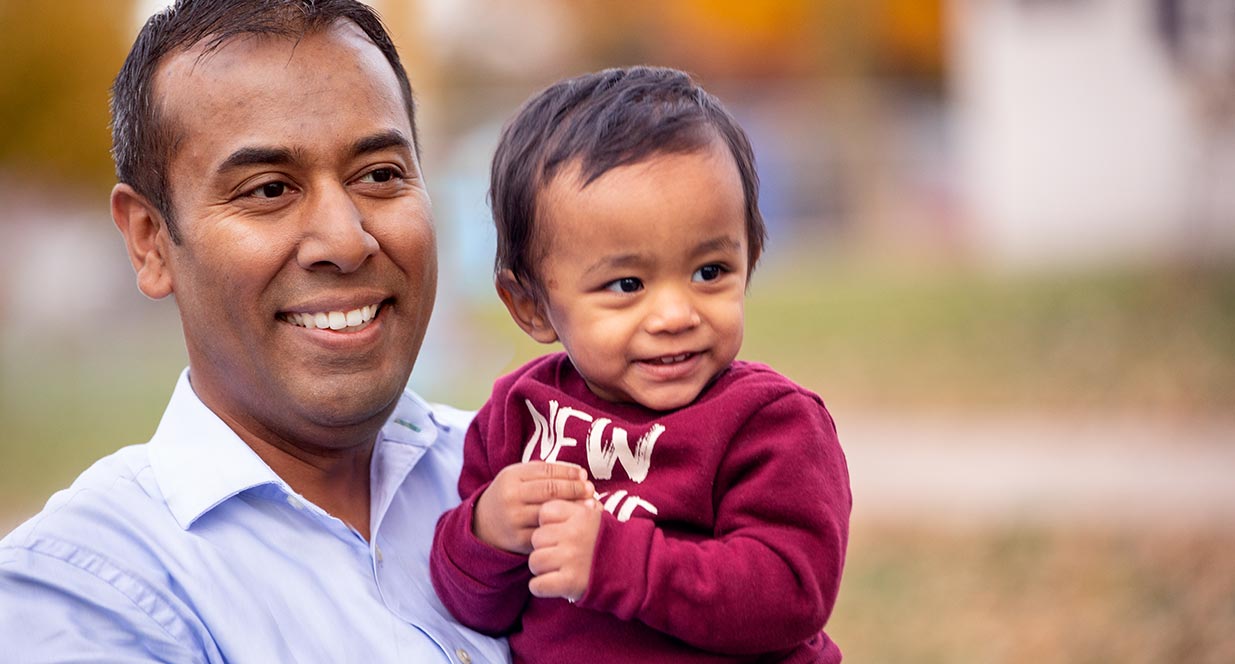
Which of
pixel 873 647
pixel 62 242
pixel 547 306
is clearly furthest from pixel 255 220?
pixel 62 242

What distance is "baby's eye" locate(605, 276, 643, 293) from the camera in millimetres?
2197

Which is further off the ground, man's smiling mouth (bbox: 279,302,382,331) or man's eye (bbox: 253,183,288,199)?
man's eye (bbox: 253,183,288,199)

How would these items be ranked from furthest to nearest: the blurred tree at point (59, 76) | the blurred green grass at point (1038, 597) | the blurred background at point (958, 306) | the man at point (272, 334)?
the blurred tree at point (59, 76)
the blurred background at point (958, 306)
the blurred green grass at point (1038, 597)
the man at point (272, 334)

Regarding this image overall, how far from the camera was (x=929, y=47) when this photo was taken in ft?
76.4

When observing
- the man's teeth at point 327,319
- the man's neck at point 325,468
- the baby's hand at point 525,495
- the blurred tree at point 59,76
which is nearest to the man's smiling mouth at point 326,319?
the man's teeth at point 327,319

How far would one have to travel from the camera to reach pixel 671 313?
213 cm

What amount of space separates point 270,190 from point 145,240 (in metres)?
0.32

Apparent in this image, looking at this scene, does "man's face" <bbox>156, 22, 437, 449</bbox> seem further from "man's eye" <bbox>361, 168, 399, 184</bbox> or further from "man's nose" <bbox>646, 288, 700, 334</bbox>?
"man's nose" <bbox>646, 288, 700, 334</bbox>

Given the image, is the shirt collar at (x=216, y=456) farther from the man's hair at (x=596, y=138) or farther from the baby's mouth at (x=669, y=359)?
the baby's mouth at (x=669, y=359)

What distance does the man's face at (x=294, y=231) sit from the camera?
7.45 ft

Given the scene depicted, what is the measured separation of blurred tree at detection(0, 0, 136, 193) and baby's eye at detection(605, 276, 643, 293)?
9.05m

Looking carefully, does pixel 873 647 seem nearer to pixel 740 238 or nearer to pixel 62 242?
pixel 740 238

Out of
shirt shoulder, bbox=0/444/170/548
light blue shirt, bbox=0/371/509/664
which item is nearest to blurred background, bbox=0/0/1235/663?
light blue shirt, bbox=0/371/509/664

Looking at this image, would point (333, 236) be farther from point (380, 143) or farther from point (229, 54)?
point (229, 54)
